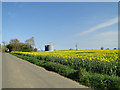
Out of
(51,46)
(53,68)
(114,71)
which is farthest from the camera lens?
(51,46)

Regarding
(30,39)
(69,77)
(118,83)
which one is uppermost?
(30,39)

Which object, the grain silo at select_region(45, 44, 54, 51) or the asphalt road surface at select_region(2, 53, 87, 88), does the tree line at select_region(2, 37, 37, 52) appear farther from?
the asphalt road surface at select_region(2, 53, 87, 88)

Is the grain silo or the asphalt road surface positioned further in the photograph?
the grain silo

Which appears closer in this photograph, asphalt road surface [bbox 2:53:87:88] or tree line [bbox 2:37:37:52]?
asphalt road surface [bbox 2:53:87:88]

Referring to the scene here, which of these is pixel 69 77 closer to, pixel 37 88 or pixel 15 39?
pixel 37 88

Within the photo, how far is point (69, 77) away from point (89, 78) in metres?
1.68

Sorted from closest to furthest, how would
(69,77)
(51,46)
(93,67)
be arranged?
(69,77) < (93,67) < (51,46)

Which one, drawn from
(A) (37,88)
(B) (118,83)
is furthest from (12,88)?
(B) (118,83)

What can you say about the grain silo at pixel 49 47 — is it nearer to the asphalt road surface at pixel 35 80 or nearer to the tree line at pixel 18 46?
the tree line at pixel 18 46

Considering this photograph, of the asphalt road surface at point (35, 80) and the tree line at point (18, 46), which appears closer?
the asphalt road surface at point (35, 80)

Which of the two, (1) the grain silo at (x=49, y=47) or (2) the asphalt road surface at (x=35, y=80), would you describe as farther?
(1) the grain silo at (x=49, y=47)

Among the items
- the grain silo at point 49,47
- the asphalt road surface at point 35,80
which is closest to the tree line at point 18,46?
the grain silo at point 49,47

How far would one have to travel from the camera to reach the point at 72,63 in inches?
422

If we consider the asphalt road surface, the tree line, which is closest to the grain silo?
the tree line
